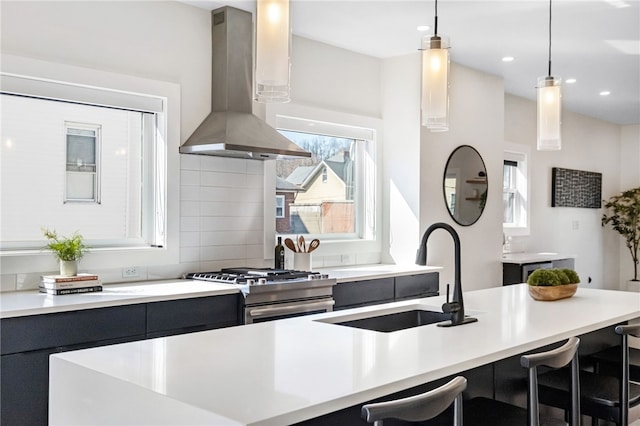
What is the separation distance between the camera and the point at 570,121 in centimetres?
841

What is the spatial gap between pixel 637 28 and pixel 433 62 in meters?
2.65

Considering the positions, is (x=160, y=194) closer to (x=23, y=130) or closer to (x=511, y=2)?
(x=23, y=130)

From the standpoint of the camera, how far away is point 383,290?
4.78 m

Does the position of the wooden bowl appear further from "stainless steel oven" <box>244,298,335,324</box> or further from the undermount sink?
"stainless steel oven" <box>244,298,335,324</box>

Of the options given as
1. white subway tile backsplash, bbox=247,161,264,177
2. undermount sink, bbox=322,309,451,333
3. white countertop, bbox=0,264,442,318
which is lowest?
undermount sink, bbox=322,309,451,333

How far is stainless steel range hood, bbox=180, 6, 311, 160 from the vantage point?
4172 millimetres

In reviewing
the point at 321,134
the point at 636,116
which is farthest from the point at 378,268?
the point at 636,116

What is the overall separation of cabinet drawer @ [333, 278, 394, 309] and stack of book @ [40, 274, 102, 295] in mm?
1636

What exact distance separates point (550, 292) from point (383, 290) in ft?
5.56

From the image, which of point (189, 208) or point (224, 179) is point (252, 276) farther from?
point (224, 179)

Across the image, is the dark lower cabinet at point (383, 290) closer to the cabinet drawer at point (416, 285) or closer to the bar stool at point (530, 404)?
the cabinet drawer at point (416, 285)

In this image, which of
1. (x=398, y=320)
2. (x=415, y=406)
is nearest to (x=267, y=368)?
(x=415, y=406)

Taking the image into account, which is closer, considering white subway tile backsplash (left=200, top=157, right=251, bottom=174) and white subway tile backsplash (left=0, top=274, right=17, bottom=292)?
white subway tile backsplash (left=0, top=274, right=17, bottom=292)

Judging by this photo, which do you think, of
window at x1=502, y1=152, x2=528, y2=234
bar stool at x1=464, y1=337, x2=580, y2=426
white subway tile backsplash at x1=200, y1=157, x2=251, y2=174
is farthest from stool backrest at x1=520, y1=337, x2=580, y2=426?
window at x1=502, y1=152, x2=528, y2=234
